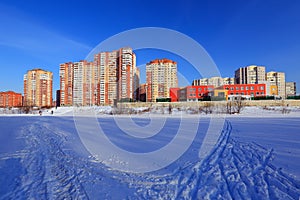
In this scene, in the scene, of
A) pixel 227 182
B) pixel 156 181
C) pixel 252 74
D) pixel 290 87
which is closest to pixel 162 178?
pixel 156 181

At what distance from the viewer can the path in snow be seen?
99.0 inches

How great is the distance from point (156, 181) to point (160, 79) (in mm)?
35206

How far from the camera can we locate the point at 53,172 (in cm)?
337

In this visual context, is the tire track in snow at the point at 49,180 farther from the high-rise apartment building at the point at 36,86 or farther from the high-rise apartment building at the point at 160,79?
the high-rise apartment building at the point at 36,86

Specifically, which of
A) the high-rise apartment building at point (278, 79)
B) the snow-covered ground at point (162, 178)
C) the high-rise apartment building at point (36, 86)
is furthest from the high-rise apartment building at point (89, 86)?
the high-rise apartment building at point (278, 79)

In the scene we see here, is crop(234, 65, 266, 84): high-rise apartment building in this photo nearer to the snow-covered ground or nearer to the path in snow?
the snow-covered ground

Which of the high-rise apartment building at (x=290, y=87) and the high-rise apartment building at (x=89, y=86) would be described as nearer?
the high-rise apartment building at (x=89, y=86)

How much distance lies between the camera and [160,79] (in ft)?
123

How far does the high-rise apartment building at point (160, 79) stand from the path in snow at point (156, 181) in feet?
77.5

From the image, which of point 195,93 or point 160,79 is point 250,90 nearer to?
point 195,93

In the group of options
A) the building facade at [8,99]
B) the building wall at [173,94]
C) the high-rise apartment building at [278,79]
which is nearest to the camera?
the building wall at [173,94]

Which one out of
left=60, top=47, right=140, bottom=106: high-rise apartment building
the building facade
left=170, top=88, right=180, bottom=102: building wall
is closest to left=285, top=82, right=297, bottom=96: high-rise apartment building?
left=170, top=88, right=180, bottom=102: building wall

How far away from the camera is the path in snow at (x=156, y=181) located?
2.51 meters

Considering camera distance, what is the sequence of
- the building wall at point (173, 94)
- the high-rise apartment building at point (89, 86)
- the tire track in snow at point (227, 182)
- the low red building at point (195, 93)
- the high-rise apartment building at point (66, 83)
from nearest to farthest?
1. the tire track in snow at point (227, 182)
2. the high-rise apartment building at point (89, 86)
3. the building wall at point (173, 94)
4. the low red building at point (195, 93)
5. the high-rise apartment building at point (66, 83)
